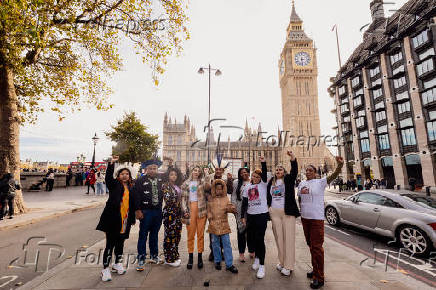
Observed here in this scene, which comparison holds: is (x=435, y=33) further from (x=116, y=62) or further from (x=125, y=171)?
(x=125, y=171)

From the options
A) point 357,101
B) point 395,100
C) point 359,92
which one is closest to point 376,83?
point 359,92

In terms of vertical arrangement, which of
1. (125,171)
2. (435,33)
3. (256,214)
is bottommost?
(256,214)

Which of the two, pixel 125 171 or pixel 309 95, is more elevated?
pixel 309 95

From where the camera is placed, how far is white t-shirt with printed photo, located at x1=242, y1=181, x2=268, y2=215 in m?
4.17

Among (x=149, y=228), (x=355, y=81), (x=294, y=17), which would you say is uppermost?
(x=294, y=17)

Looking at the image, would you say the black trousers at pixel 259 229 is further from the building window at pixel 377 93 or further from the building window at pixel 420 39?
the building window at pixel 377 93

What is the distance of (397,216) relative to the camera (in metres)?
5.75

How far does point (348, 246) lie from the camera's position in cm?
566

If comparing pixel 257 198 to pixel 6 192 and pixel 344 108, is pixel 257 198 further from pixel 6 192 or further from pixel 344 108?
pixel 344 108

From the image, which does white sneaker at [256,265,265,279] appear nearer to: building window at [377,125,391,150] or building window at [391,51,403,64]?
building window at [377,125,391,150]

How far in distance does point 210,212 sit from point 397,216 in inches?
206

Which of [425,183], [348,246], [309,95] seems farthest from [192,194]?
[309,95]

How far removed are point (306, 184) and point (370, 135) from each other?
3462 cm

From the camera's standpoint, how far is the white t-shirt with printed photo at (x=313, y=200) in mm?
3779
